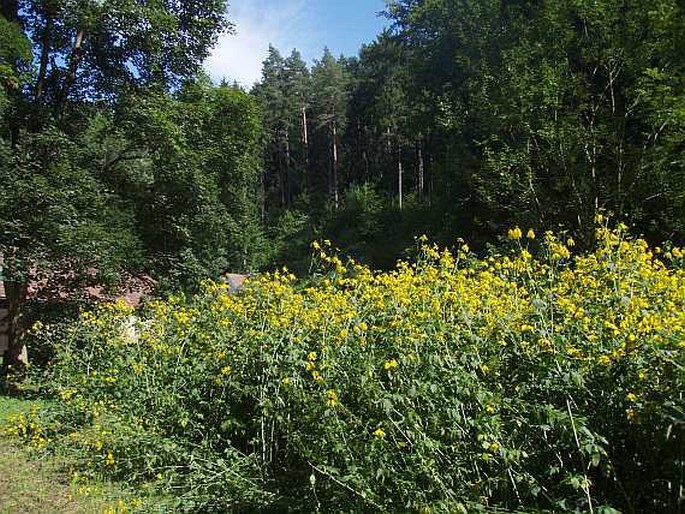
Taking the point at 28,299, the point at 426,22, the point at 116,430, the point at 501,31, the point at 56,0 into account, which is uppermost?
the point at 426,22

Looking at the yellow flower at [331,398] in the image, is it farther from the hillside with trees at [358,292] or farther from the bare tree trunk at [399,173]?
the bare tree trunk at [399,173]

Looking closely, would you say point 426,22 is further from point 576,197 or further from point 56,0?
point 56,0

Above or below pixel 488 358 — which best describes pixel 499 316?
above

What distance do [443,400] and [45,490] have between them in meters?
3.44

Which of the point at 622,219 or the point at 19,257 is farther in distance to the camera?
the point at 622,219

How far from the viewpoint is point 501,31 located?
52.2ft

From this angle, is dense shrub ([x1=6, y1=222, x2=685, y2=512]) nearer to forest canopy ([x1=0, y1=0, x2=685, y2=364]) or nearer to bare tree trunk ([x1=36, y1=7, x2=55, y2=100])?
forest canopy ([x1=0, y1=0, x2=685, y2=364])

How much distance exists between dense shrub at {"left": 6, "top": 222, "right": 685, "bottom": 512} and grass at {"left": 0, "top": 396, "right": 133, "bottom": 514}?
309mm

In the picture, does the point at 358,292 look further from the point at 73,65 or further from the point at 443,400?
the point at 73,65

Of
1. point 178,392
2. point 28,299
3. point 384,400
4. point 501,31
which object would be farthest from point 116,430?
point 501,31

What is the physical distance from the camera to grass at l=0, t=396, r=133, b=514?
4.28m

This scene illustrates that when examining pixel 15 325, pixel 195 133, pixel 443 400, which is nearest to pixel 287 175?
pixel 195 133

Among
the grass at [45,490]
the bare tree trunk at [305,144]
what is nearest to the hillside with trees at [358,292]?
the grass at [45,490]

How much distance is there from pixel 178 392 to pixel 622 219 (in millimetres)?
9236
